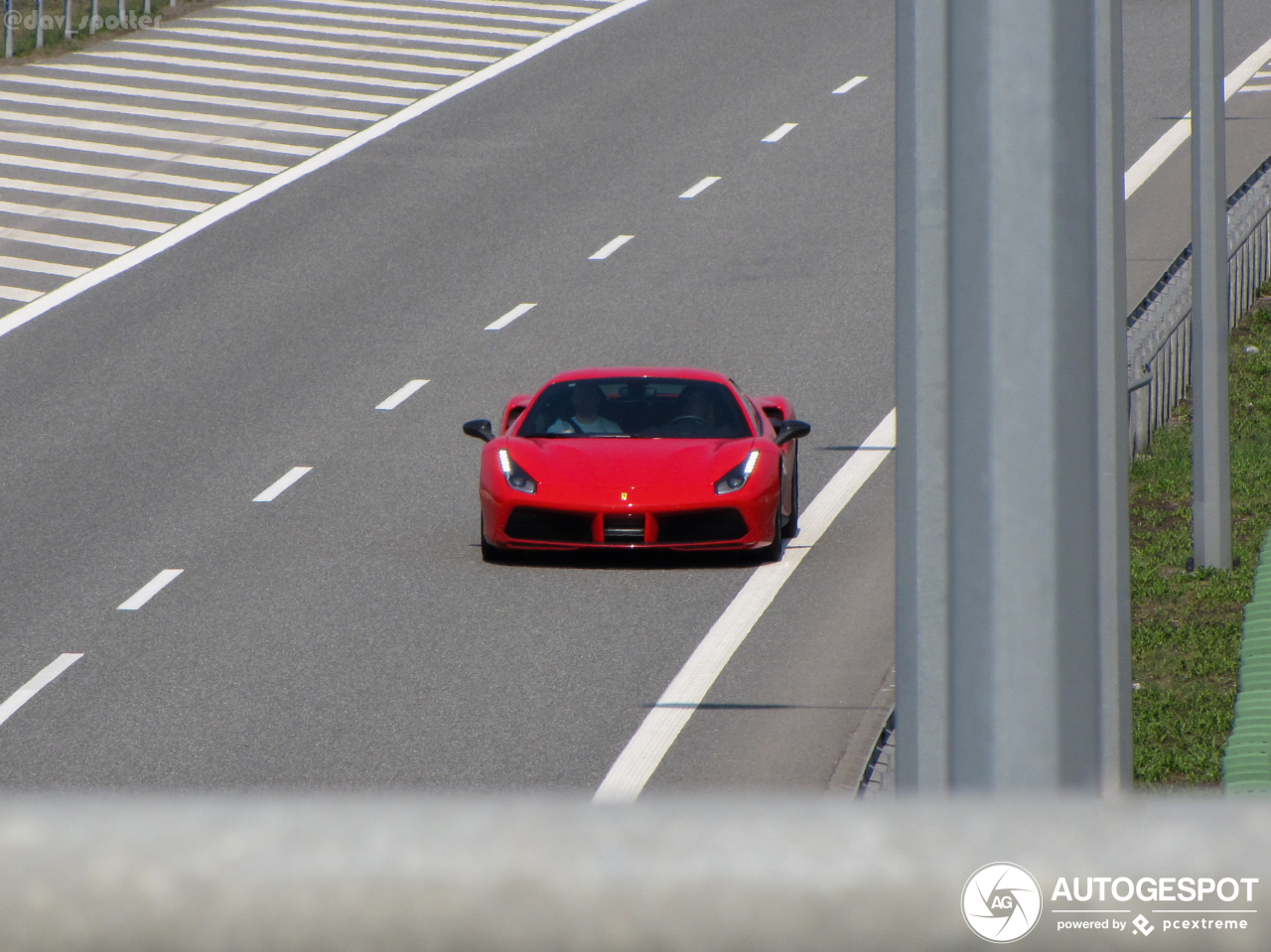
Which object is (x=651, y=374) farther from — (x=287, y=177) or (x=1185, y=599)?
(x=287, y=177)

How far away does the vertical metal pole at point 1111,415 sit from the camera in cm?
237

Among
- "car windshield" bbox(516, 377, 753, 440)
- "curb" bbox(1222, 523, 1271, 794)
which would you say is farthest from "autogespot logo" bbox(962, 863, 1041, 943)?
"car windshield" bbox(516, 377, 753, 440)

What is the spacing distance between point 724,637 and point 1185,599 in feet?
9.64

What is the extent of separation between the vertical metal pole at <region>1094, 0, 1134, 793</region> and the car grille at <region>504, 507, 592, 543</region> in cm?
1073

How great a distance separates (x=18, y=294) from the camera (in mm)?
23844

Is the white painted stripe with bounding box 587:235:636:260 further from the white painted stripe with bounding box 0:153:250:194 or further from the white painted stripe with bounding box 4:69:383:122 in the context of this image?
the white painted stripe with bounding box 4:69:383:122

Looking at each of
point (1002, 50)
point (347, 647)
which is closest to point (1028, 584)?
point (1002, 50)

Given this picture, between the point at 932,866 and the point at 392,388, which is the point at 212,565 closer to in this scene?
the point at 392,388

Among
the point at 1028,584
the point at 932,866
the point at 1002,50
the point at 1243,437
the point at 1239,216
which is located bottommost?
the point at 1243,437

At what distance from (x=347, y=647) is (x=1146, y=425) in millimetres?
8026

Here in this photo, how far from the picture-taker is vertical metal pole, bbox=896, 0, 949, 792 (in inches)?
90.6

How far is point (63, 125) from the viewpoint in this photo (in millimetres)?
30688

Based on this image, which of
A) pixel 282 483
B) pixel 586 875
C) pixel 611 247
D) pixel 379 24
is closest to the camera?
pixel 586 875

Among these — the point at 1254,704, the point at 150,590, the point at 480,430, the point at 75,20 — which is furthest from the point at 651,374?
the point at 75,20
